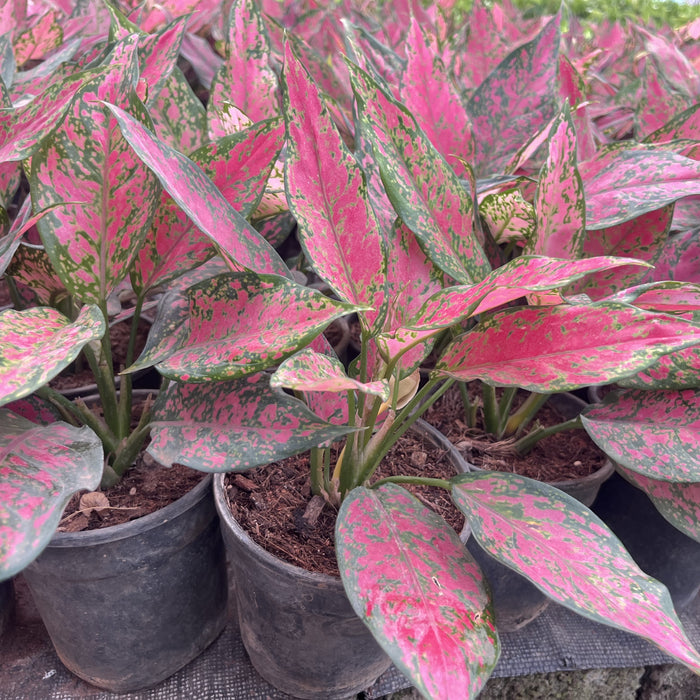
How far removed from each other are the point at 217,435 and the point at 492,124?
68 cm

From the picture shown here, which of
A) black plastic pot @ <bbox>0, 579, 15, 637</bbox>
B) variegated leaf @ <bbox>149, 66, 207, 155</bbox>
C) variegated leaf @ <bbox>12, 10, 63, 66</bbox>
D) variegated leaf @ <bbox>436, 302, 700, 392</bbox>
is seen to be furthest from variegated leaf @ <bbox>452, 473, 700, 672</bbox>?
variegated leaf @ <bbox>12, 10, 63, 66</bbox>

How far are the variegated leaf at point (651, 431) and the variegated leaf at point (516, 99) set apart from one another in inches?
16.3

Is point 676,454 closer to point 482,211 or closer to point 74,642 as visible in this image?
point 482,211

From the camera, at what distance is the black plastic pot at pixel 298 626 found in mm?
636

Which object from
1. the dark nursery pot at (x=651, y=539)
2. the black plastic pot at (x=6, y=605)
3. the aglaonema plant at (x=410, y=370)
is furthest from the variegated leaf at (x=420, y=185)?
the black plastic pot at (x=6, y=605)

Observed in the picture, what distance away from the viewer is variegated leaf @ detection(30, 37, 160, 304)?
21.9 inches

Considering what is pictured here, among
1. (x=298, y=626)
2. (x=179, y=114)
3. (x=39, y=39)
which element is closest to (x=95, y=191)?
(x=179, y=114)

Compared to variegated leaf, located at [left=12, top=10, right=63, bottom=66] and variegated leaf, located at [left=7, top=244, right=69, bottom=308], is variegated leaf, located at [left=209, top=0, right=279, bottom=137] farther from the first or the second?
variegated leaf, located at [left=12, top=10, right=63, bottom=66]

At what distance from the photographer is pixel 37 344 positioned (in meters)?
0.49

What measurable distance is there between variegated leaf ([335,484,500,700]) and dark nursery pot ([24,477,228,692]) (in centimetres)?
24

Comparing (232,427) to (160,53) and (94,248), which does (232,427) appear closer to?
(94,248)

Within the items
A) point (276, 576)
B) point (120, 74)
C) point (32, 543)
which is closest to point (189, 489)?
point (276, 576)

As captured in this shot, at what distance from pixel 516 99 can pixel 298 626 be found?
828 millimetres

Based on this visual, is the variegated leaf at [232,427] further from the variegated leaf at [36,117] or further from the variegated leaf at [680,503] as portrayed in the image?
the variegated leaf at [680,503]
